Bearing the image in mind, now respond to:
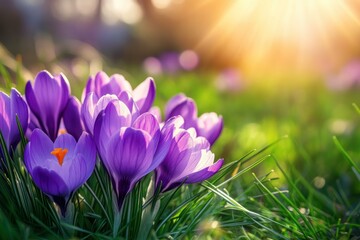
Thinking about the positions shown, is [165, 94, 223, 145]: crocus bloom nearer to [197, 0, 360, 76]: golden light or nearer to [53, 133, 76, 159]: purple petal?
[53, 133, 76, 159]: purple petal

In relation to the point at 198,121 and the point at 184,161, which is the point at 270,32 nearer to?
the point at 198,121

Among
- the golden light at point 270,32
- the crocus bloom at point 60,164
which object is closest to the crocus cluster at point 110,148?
the crocus bloom at point 60,164

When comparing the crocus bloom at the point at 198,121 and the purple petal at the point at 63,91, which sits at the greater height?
the purple petal at the point at 63,91

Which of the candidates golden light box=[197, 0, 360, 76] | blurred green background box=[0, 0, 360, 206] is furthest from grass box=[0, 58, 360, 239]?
golden light box=[197, 0, 360, 76]

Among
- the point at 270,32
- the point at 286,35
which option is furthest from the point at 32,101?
the point at 270,32

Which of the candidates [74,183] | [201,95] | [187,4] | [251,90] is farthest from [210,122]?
[187,4]

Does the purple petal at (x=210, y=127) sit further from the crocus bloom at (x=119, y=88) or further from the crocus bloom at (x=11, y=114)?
the crocus bloom at (x=11, y=114)

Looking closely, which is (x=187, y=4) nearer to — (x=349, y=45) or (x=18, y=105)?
(x=349, y=45)
